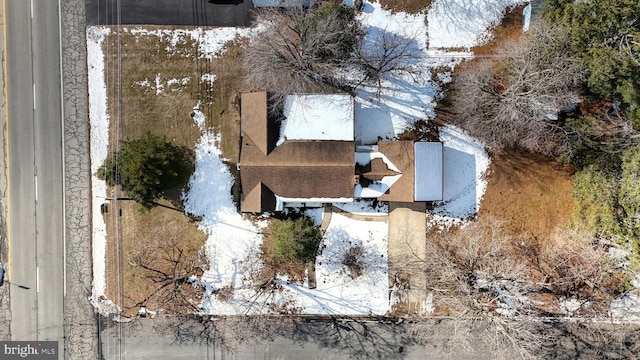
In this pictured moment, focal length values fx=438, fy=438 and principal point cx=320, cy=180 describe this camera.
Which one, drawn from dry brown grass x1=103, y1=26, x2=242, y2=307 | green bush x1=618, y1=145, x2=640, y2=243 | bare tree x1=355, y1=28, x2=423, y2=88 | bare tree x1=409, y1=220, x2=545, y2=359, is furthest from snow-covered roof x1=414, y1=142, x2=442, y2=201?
dry brown grass x1=103, y1=26, x2=242, y2=307

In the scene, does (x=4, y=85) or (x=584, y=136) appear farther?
(x=4, y=85)

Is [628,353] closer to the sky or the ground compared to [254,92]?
closer to the ground

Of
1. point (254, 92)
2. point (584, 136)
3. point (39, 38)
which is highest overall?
point (39, 38)

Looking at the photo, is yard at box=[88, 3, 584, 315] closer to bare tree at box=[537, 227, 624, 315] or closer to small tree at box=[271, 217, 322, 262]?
→ bare tree at box=[537, 227, 624, 315]

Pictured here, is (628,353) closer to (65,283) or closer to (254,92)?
(254,92)

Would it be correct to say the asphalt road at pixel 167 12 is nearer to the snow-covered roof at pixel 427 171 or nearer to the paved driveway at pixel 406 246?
the snow-covered roof at pixel 427 171

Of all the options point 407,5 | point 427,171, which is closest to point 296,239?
point 427,171

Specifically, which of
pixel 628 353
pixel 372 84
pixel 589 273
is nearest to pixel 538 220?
pixel 589 273
